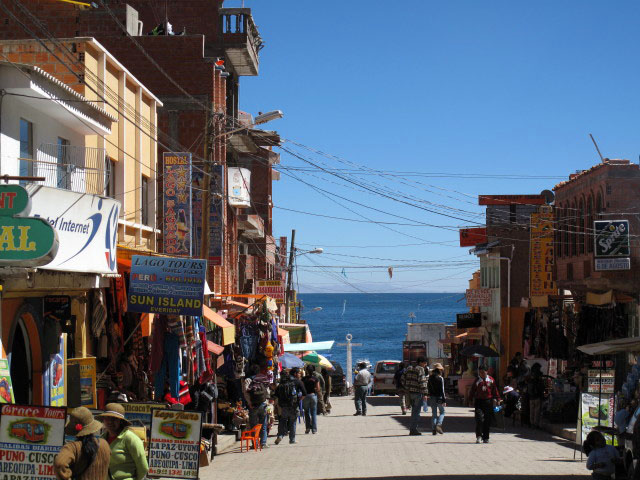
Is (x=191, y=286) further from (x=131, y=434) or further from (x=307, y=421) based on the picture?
(x=307, y=421)

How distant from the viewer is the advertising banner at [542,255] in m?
32.1

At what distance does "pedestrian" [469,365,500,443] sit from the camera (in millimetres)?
19812

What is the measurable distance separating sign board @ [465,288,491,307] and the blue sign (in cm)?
3203

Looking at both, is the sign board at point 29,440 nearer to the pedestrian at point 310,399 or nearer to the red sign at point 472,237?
the pedestrian at point 310,399

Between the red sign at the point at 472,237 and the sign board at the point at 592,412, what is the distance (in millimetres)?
31647

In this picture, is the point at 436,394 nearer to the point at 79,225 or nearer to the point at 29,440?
the point at 79,225

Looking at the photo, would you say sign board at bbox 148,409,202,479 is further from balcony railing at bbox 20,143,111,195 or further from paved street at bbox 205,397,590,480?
balcony railing at bbox 20,143,111,195

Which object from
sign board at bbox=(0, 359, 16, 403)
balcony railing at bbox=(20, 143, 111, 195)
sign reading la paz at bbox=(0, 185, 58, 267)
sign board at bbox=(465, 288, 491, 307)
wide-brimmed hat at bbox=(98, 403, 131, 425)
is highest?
balcony railing at bbox=(20, 143, 111, 195)

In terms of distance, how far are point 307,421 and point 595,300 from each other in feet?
28.1

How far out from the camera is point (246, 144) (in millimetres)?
38688

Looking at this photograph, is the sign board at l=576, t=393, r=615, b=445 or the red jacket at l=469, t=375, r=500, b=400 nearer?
the sign board at l=576, t=393, r=615, b=445

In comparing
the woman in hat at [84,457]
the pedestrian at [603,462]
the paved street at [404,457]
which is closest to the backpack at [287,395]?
the paved street at [404,457]

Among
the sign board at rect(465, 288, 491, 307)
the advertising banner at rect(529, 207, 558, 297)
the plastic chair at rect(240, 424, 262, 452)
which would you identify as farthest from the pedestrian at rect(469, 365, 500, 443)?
the sign board at rect(465, 288, 491, 307)

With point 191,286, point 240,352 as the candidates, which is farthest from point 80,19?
point 191,286
